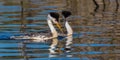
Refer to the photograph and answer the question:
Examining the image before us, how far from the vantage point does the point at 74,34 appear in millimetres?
20625

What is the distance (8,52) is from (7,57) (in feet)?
3.25

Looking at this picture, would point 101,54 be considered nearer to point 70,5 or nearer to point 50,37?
point 50,37

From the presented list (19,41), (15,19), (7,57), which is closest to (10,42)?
(19,41)

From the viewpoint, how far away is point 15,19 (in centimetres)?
2453

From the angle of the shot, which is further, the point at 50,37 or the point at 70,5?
the point at 70,5

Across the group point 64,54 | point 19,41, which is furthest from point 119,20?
point 64,54

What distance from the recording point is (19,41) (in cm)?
1869

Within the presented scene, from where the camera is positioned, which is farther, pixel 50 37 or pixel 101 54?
pixel 50 37

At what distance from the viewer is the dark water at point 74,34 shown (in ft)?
49.5

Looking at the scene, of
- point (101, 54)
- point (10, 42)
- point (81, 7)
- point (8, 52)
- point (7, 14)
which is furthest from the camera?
point (81, 7)

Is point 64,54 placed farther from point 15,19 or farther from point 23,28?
point 15,19

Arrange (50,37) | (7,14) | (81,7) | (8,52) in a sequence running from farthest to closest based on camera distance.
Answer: (81,7) < (7,14) < (50,37) < (8,52)

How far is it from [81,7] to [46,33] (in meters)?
11.2

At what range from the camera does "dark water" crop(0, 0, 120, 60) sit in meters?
15.1
